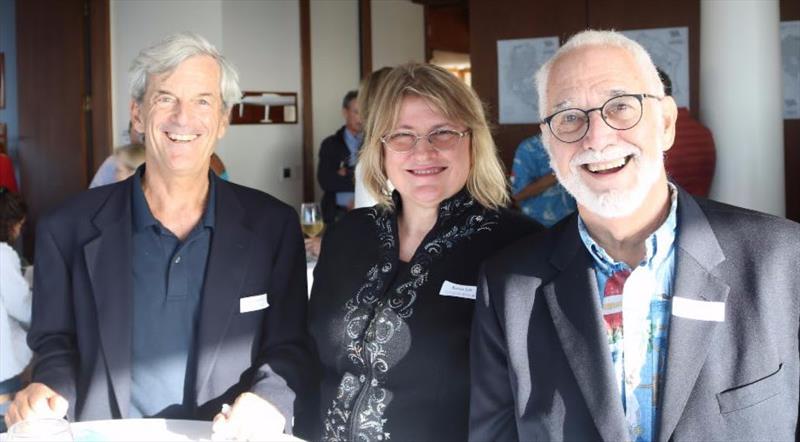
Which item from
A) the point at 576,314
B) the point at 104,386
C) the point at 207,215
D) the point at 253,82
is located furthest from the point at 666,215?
the point at 253,82

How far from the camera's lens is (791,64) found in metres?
4.88

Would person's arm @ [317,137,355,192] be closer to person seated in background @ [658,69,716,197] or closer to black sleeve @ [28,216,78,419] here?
person seated in background @ [658,69,716,197]

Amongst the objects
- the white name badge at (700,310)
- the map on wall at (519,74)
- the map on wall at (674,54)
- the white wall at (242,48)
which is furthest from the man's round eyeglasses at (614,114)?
the white wall at (242,48)

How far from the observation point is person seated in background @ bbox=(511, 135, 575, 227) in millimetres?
4250

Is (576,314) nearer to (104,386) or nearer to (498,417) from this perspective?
(498,417)

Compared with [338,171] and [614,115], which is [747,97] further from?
[338,171]

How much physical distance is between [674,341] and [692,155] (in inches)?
97.5

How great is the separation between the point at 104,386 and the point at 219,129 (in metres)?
0.69

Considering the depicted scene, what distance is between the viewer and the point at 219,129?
207 cm

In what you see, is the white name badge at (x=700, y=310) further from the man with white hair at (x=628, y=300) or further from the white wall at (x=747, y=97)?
the white wall at (x=747, y=97)

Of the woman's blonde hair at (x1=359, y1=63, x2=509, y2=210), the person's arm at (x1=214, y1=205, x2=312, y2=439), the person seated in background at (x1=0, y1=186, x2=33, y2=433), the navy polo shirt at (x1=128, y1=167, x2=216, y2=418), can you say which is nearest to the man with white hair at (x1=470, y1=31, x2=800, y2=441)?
the woman's blonde hair at (x1=359, y1=63, x2=509, y2=210)

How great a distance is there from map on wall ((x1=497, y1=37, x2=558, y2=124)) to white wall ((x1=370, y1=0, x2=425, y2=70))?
235cm

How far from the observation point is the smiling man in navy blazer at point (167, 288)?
6.23 ft

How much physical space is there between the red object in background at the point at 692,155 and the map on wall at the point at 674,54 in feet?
4.67
